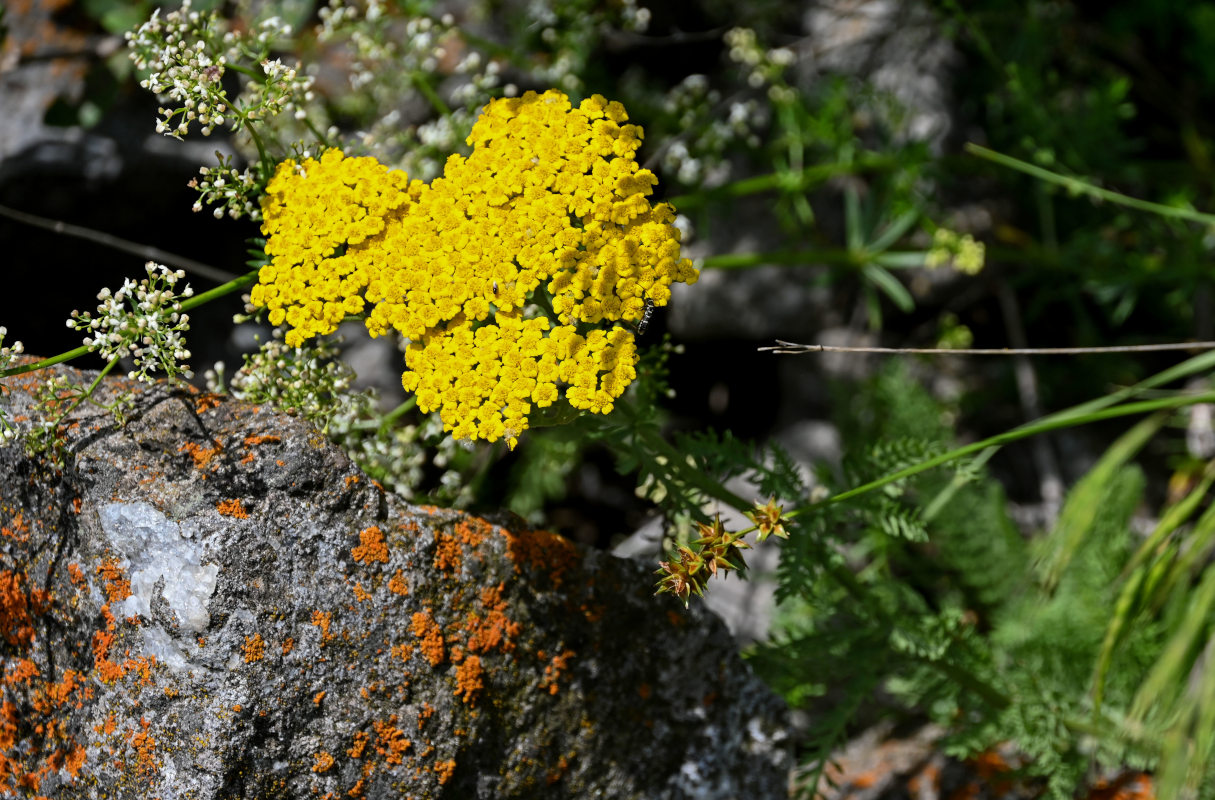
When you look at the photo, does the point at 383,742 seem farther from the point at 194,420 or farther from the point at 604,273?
the point at 604,273

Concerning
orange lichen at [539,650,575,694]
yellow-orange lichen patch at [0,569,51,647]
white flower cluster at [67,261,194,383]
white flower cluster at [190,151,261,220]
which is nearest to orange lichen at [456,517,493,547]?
orange lichen at [539,650,575,694]

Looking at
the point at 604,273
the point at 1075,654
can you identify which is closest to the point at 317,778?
the point at 604,273

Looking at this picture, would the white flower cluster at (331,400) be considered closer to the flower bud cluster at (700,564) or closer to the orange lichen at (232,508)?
the orange lichen at (232,508)

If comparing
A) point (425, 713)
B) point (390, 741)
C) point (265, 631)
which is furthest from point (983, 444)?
point (265, 631)

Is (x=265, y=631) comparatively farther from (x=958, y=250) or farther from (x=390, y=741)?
(x=958, y=250)

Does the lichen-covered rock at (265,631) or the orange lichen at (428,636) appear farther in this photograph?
the orange lichen at (428,636)

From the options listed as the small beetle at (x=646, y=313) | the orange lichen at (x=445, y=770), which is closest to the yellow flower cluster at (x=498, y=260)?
the small beetle at (x=646, y=313)
